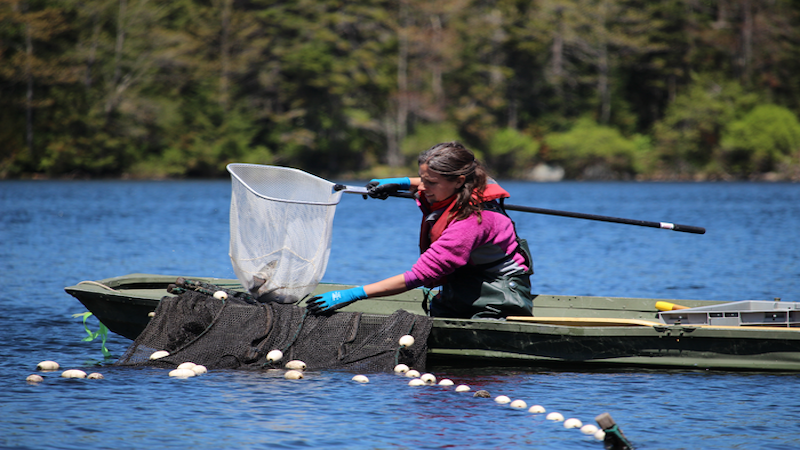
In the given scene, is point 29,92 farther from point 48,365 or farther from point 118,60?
point 48,365

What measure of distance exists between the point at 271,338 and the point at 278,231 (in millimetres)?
945

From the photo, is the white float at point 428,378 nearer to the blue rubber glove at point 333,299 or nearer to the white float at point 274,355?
the blue rubber glove at point 333,299

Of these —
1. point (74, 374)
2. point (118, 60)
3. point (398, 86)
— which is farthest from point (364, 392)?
point (398, 86)

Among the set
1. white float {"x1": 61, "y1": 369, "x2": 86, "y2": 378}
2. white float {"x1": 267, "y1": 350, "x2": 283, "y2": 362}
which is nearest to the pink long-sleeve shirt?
white float {"x1": 267, "y1": 350, "x2": 283, "y2": 362}

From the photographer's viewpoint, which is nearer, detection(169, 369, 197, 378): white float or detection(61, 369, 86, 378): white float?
detection(169, 369, 197, 378): white float

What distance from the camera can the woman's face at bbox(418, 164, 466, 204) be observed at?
24.5 ft

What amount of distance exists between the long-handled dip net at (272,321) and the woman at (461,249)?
0.30m

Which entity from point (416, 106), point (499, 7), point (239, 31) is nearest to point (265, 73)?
point (239, 31)

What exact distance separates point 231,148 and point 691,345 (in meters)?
52.2

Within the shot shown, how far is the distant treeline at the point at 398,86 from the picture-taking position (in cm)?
5162

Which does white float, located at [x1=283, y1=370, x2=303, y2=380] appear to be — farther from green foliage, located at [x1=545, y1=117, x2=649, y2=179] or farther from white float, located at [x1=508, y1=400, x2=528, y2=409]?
green foliage, located at [x1=545, y1=117, x2=649, y2=179]

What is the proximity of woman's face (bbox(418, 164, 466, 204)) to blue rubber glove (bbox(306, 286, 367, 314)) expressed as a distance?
39.8 inches

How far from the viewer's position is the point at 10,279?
1455cm

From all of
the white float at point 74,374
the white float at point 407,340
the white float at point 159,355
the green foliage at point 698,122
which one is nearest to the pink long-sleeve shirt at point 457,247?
the white float at point 407,340
